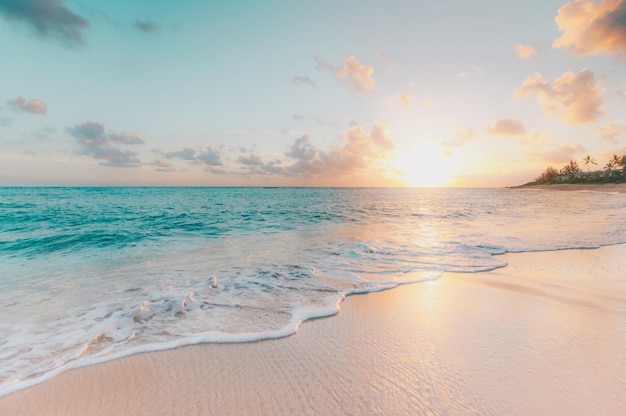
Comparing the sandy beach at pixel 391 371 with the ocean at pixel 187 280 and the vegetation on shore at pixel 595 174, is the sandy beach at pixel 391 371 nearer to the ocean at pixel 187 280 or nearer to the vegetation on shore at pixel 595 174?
the ocean at pixel 187 280

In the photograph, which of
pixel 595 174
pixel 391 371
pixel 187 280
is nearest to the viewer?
pixel 391 371

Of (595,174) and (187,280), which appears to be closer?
(187,280)

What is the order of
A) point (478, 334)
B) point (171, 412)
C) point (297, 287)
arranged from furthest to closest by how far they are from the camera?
point (297, 287) < point (478, 334) < point (171, 412)

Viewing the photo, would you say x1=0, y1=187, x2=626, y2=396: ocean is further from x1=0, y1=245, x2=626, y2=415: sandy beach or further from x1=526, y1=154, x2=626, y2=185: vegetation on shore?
x1=526, y1=154, x2=626, y2=185: vegetation on shore

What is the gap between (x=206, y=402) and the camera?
252 centimetres

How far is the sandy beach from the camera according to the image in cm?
244

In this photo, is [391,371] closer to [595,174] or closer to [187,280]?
[187,280]

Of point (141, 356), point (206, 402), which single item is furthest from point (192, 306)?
point (206, 402)

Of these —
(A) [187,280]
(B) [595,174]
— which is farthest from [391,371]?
(B) [595,174]

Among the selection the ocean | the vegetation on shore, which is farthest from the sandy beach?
the vegetation on shore

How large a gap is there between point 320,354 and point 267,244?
8.02 metres

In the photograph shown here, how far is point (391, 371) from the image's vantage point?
114 inches

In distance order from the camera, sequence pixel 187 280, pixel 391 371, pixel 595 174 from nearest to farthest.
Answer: pixel 391 371 → pixel 187 280 → pixel 595 174

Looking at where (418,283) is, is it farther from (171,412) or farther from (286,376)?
(171,412)
